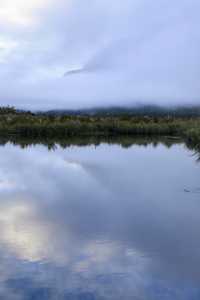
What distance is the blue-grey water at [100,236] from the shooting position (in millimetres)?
3117

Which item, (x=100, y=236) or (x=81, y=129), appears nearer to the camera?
(x=100, y=236)

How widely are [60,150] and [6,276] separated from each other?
1082 cm

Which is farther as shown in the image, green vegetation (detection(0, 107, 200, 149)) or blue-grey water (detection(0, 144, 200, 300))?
green vegetation (detection(0, 107, 200, 149))

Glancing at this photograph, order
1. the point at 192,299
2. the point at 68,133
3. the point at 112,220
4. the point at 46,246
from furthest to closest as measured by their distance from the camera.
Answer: the point at 68,133 → the point at 112,220 → the point at 46,246 → the point at 192,299

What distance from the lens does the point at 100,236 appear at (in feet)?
14.0

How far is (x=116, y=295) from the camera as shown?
117 inches

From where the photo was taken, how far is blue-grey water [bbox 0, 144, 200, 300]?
3.12m

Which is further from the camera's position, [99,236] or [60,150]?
[60,150]

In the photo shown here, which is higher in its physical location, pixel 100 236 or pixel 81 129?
pixel 100 236

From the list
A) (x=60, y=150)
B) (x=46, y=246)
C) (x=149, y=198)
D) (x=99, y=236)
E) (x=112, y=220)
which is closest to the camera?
(x=46, y=246)

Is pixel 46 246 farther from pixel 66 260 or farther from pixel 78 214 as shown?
pixel 78 214

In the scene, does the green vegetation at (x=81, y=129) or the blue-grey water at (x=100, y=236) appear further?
the green vegetation at (x=81, y=129)

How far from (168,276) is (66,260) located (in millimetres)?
763

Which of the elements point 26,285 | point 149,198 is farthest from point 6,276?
point 149,198
